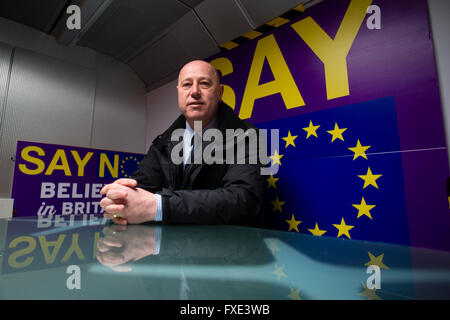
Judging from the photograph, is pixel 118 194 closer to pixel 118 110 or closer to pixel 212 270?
pixel 212 270

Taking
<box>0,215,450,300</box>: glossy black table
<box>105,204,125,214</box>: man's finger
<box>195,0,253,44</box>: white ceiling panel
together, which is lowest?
<box>0,215,450,300</box>: glossy black table

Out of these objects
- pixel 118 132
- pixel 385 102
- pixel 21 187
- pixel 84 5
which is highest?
pixel 84 5

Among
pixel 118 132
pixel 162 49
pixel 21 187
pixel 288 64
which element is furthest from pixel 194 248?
pixel 118 132

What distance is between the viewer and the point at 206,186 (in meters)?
1.13

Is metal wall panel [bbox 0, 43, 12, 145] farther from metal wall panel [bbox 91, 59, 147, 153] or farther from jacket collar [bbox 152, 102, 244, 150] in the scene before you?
jacket collar [bbox 152, 102, 244, 150]

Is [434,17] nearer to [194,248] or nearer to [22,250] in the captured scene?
[194,248]

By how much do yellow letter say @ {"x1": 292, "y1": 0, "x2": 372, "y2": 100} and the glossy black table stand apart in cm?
113

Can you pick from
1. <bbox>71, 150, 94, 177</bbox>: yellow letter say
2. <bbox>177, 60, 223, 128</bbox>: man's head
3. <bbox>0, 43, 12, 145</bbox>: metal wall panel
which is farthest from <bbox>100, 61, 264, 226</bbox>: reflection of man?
<bbox>0, 43, 12, 145</bbox>: metal wall panel

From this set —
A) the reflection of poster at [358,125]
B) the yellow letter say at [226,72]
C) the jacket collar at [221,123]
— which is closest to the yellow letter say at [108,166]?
the jacket collar at [221,123]

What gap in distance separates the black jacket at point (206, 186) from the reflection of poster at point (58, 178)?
919mm

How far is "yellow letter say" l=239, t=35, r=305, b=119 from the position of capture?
1.58 metres

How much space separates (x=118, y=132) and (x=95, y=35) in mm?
1052

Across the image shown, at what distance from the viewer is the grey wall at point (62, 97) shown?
7.20 ft
